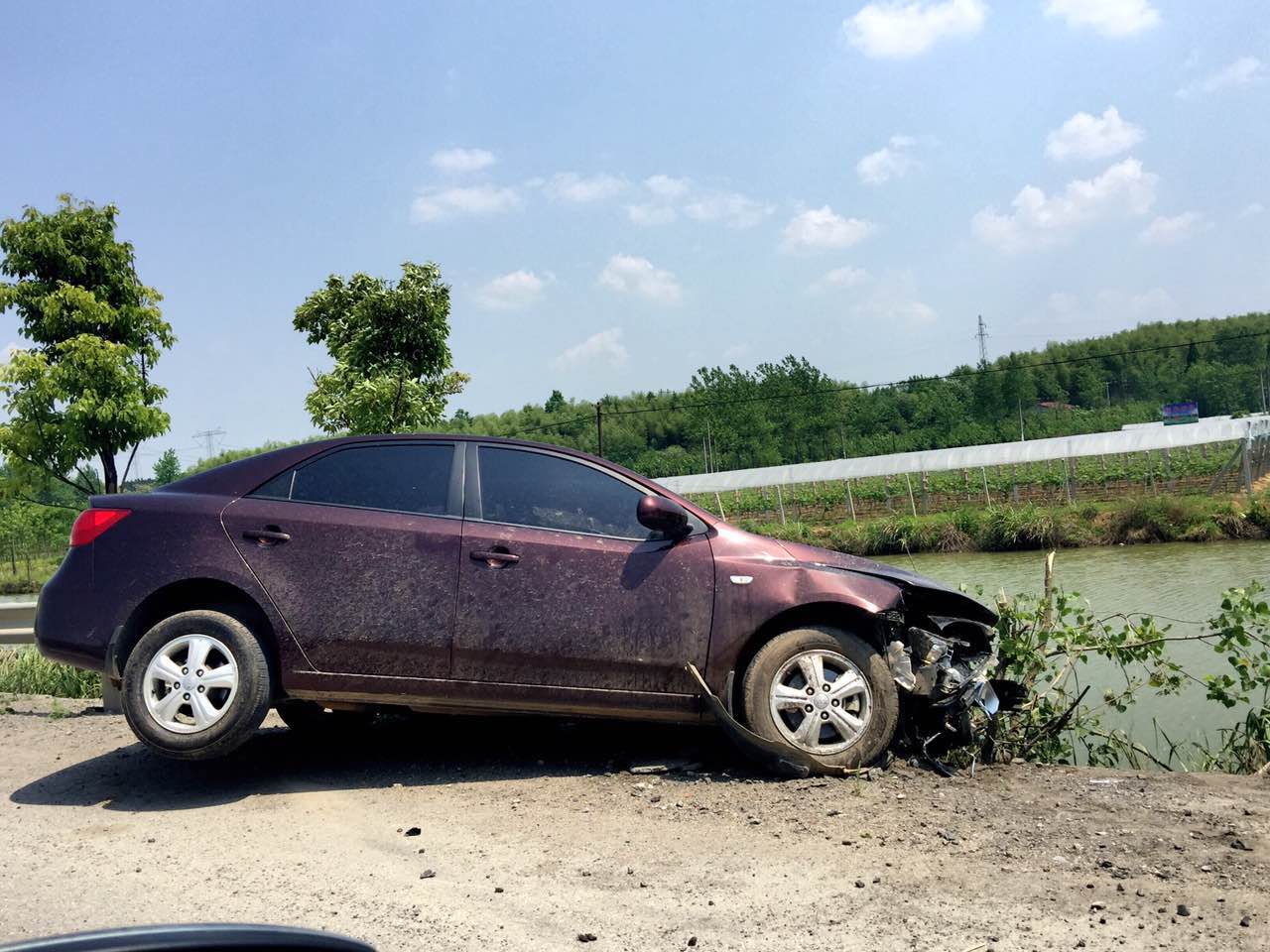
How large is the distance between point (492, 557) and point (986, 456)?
5789cm

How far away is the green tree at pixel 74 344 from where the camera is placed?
1814 cm

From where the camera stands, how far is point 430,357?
553 inches

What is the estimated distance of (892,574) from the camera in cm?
575

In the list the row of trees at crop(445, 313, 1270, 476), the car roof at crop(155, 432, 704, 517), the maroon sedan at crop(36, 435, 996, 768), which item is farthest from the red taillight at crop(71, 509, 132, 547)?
the row of trees at crop(445, 313, 1270, 476)

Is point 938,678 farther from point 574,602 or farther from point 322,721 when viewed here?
point 322,721

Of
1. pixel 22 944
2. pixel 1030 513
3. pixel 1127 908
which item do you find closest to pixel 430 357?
pixel 1127 908

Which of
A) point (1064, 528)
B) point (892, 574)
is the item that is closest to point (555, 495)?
point (892, 574)

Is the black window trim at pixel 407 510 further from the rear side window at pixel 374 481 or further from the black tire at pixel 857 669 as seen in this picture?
the black tire at pixel 857 669

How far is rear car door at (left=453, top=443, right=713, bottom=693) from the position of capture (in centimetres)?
529

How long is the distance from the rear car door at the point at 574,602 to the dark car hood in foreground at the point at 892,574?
54cm

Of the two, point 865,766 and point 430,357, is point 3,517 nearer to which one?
point 430,357

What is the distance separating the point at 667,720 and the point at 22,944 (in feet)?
13.9

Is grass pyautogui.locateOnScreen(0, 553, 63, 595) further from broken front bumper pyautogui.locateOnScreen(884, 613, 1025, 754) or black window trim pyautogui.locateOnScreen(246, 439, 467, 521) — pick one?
broken front bumper pyautogui.locateOnScreen(884, 613, 1025, 754)

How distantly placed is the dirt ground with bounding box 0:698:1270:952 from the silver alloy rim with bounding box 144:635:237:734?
448 millimetres
